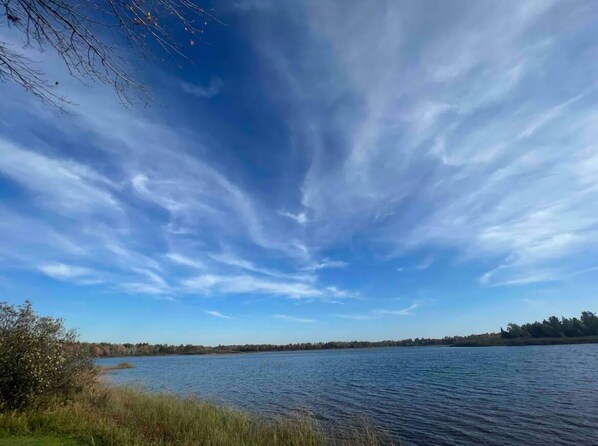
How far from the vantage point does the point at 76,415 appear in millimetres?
13469

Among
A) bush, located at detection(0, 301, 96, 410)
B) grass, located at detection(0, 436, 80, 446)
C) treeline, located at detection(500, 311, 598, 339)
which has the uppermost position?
treeline, located at detection(500, 311, 598, 339)

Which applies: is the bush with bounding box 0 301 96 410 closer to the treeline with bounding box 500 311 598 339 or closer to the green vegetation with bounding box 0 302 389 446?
the green vegetation with bounding box 0 302 389 446

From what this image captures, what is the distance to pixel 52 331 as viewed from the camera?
1734cm

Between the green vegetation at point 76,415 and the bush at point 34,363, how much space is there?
31 mm

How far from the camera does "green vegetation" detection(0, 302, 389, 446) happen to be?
11367 mm

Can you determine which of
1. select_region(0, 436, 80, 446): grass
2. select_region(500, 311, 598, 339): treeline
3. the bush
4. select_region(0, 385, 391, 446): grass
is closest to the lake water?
select_region(0, 385, 391, 446): grass

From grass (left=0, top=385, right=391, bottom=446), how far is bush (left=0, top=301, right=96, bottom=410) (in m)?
1.01

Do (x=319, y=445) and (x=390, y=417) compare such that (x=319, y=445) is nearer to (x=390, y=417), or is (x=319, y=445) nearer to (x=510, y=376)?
(x=390, y=417)

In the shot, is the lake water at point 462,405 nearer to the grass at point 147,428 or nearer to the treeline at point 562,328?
the grass at point 147,428

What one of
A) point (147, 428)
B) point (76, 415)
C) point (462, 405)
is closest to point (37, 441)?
point (76, 415)

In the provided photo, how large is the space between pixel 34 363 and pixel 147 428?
511 centimetres

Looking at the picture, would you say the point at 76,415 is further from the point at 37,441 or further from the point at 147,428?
the point at 37,441

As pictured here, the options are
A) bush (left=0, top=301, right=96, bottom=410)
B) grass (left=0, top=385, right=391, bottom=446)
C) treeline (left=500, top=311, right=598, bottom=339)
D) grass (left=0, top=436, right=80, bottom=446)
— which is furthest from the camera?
treeline (left=500, top=311, right=598, bottom=339)

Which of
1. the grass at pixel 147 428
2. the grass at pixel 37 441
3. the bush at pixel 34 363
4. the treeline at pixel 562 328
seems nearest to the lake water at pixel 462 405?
the grass at pixel 147 428
